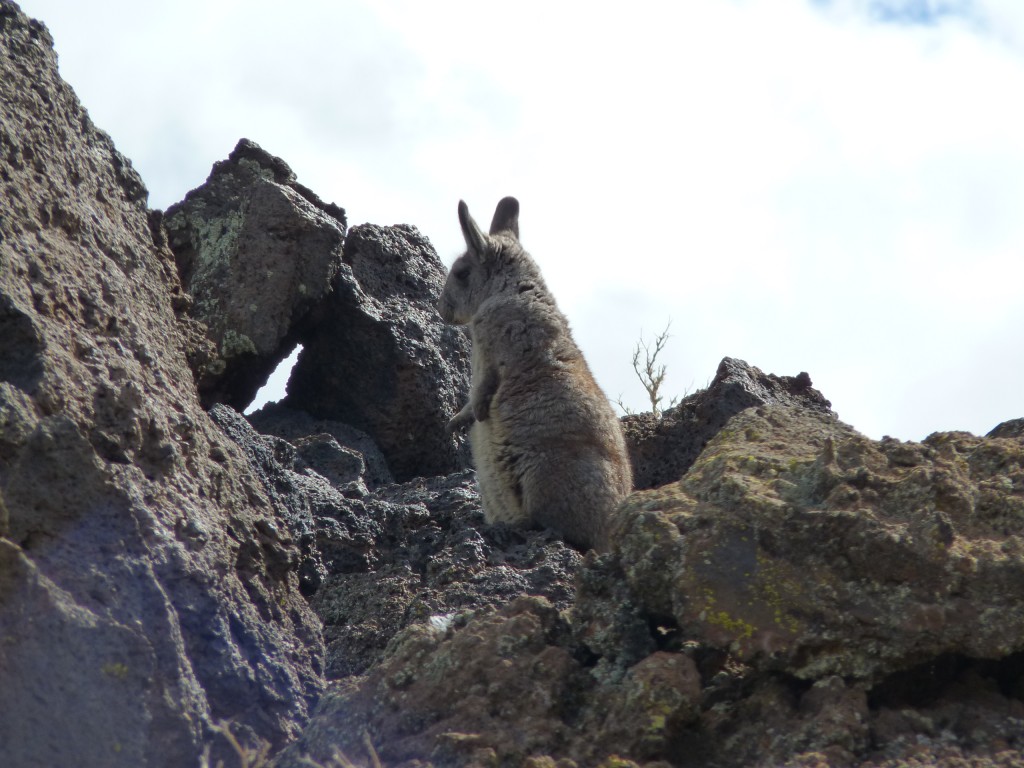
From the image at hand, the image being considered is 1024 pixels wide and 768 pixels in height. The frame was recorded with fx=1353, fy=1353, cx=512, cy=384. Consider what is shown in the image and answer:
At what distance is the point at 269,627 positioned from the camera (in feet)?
15.9

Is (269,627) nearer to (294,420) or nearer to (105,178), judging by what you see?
(105,178)

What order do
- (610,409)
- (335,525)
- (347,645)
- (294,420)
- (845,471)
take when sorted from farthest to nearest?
(294,420) → (610,409) → (335,525) → (347,645) → (845,471)

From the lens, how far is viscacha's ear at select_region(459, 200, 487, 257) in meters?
9.79

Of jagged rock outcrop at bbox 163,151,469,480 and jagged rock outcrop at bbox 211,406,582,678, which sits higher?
jagged rock outcrop at bbox 163,151,469,480

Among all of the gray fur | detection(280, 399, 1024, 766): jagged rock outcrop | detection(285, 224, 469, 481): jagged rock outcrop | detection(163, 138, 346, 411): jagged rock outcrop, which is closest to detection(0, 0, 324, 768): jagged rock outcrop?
detection(280, 399, 1024, 766): jagged rock outcrop

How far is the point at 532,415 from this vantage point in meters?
8.33

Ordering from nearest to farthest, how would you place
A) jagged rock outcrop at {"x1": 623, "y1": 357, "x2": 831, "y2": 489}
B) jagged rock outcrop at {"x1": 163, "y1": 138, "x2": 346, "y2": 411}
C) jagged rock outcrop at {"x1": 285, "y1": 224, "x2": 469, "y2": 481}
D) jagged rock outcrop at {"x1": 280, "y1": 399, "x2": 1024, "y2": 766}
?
jagged rock outcrop at {"x1": 280, "y1": 399, "x2": 1024, "y2": 766}, jagged rock outcrop at {"x1": 623, "y1": 357, "x2": 831, "y2": 489}, jagged rock outcrop at {"x1": 163, "y1": 138, "x2": 346, "y2": 411}, jagged rock outcrop at {"x1": 285, "y1": 224, "x2": 469, "y2": 481}

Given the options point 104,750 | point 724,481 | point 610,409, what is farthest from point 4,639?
point 610,409

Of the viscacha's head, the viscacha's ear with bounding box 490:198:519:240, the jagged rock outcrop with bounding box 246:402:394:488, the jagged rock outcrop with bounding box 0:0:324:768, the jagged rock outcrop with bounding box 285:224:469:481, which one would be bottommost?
the jagged rock outcrop with bounding box 0:0:324:768

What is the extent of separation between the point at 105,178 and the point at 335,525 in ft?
6.65

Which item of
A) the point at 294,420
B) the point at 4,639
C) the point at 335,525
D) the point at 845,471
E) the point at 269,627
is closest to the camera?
the point at 4,639

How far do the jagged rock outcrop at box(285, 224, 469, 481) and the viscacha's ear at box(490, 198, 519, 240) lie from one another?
132 centimetres

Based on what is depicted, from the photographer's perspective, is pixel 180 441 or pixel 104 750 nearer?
pixel 104 750

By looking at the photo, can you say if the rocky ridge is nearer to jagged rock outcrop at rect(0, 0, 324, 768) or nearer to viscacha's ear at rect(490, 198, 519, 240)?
jagged rock outcrop at rect(0, 0, 324, 768)
